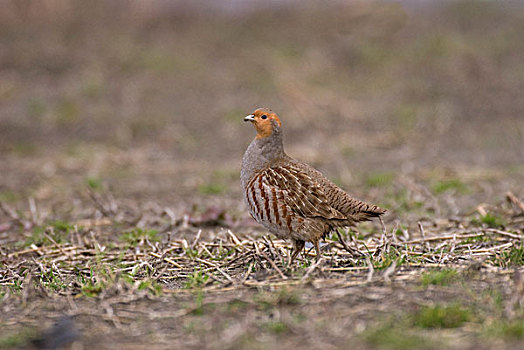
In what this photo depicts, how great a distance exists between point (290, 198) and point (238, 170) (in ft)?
14.8

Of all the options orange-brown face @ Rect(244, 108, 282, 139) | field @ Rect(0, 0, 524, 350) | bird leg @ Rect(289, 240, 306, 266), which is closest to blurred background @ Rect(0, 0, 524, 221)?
field @ Rect(0, 0, 524, 350)

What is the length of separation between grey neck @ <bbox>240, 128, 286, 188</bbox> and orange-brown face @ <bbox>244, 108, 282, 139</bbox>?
5cm

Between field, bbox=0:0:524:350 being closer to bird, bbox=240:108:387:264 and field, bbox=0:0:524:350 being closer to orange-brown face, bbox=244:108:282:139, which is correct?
bird, bbox=240:108:387:264

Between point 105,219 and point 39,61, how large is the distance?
23.8ft

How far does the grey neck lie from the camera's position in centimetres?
475

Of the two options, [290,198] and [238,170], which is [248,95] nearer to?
[238,170]

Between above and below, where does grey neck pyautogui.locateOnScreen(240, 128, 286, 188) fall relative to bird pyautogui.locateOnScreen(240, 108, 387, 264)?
above

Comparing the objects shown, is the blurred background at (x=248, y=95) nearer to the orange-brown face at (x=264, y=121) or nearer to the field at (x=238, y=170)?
the field at (x=238, y=170)

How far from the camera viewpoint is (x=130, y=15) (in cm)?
1452

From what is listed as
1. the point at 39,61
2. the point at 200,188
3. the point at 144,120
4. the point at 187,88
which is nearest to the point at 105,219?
the point at 200,188

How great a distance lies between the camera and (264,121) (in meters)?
4.86

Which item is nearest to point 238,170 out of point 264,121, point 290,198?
point 264,121

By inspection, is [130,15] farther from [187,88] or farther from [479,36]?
[479,36]

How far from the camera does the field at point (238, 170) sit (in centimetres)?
359
